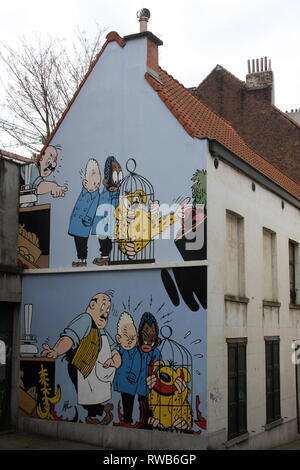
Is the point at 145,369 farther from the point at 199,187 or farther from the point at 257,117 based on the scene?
the point at 257,117

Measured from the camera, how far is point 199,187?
484 inches

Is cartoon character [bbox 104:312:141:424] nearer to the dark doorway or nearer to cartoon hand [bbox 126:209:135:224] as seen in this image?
cartoon hand [bbox 126:209:135:224]

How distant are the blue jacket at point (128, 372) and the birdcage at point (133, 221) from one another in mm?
1970

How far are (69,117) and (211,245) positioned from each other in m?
5.01

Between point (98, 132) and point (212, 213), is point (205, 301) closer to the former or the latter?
point (212, 213)

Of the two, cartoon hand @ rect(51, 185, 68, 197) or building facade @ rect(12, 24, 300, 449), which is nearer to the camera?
building facade @ rect(12, 24, 300, 449)

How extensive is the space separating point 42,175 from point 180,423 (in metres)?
6.72

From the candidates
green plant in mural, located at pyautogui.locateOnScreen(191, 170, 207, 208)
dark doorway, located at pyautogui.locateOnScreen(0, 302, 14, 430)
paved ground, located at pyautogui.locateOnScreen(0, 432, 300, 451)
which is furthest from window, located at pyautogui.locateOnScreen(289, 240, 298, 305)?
dark doorway, located at pyautogui.locateOnScreen(0, 302, 14, 430)

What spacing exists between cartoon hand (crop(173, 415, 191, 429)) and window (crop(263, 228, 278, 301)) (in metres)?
5.19

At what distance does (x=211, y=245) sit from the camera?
477 inches

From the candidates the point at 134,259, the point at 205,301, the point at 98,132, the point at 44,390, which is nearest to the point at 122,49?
the point at 98,132

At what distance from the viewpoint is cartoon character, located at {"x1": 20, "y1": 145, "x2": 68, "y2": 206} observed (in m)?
14.3

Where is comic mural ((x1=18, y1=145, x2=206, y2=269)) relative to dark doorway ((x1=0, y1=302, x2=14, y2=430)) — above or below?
above

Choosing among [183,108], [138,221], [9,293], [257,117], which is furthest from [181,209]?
[257,117]
